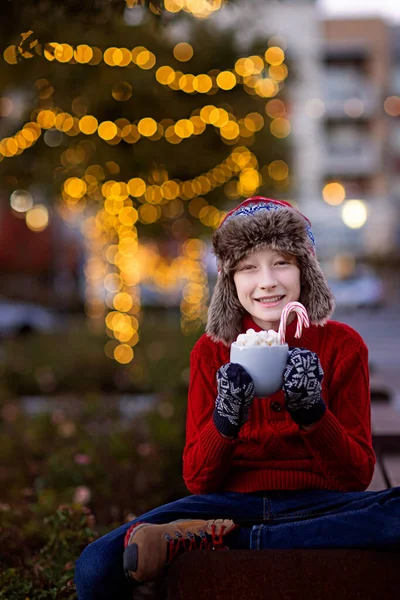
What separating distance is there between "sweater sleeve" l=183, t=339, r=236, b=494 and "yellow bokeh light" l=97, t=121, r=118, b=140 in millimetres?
9997

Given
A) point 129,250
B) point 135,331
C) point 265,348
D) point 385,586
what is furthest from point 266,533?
point 129,250

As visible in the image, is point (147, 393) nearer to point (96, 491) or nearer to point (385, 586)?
point (96, 491)

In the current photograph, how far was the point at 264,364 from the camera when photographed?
221 centimetres

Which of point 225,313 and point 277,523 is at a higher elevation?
point 225,313

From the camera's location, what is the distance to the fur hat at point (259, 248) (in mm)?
2600

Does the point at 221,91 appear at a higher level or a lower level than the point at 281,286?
higher

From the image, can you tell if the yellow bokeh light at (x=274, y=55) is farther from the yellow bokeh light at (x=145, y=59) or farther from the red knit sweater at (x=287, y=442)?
the red knit sweater at (x=287, y=442)

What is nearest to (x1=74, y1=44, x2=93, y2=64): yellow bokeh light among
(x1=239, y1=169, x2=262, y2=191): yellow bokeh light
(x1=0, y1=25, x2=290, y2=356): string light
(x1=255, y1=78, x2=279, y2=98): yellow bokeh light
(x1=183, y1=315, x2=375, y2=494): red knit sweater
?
(x1=0, y1=25, x2=290, y2=356): string light

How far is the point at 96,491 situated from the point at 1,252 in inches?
1533

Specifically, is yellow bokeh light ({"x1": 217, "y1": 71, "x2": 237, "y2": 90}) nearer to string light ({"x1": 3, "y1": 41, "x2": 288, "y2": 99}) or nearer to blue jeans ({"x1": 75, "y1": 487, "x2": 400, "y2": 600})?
string light ({"x1": 3, "y1": 41, "x2": 288, "y2": 99})

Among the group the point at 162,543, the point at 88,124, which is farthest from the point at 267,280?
the point at 88,124

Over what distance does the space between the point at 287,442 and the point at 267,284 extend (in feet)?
1.42

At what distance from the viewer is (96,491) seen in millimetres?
4922

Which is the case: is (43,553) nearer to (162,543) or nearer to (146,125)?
(162,543)
